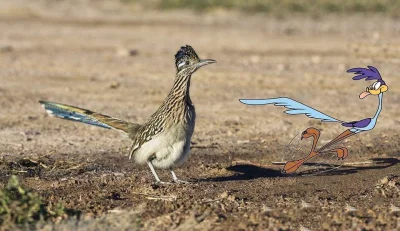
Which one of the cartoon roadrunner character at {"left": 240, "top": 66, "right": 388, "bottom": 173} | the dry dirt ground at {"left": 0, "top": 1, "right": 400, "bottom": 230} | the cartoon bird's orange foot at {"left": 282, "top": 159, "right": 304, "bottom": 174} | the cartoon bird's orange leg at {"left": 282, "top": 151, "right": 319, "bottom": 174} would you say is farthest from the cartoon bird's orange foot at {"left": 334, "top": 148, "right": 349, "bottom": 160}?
the cartoon bird's orange foot at {"left": 282, "top": 159, "right": 304, "bottom": 174}

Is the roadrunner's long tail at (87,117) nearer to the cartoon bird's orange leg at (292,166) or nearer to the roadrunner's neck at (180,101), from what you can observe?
the roadrunner's neck at (180,101)

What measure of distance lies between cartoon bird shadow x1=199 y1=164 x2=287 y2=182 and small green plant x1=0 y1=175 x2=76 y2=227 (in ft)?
7.48

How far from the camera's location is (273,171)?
8875 millimetres

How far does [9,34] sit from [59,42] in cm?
160

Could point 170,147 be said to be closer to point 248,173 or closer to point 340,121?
point 248,173

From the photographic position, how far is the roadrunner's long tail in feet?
28.2

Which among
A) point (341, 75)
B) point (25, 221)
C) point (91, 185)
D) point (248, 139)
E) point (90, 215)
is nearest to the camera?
point (25, 221)

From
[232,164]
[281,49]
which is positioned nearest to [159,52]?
[281,49]

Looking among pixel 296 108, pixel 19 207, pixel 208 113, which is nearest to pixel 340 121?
pixel 296 108

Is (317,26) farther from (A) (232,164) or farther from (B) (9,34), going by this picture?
(A) (232,164)

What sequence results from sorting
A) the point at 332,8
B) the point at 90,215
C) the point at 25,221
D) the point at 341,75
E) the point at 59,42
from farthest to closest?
the point at 332,8 < the point at 59,42 < the point at 341,75 < the point at 90,215 < the point at 25,221

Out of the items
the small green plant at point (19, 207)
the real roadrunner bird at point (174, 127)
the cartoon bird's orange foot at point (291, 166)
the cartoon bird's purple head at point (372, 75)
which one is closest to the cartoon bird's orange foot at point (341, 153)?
the cartoon bird's orange foot at point (291, 166)

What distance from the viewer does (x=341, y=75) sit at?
14430mm

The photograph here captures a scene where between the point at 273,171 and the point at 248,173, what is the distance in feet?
0.77
